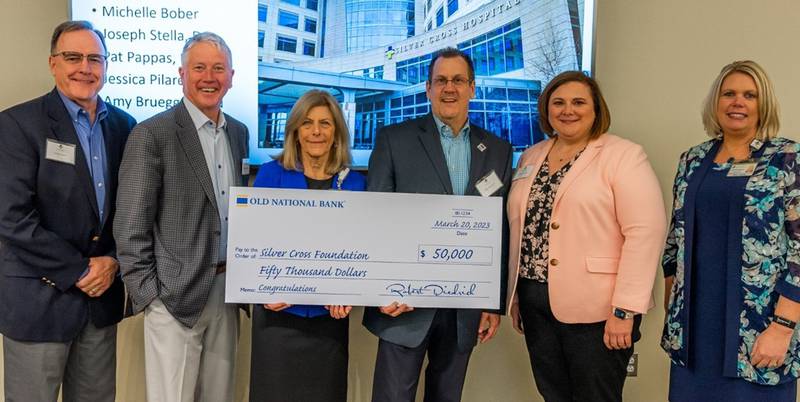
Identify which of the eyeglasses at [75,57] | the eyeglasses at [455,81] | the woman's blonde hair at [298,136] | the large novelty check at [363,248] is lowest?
the large novelty check at [363,248]

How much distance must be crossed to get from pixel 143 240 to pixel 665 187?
2.54 m

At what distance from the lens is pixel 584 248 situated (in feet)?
6.16

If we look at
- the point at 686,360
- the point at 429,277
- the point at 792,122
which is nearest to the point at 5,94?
the point at 429,277

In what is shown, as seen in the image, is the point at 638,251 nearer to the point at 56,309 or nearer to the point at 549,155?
the point at 549,155

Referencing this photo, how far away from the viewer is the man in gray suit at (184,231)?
183 cm

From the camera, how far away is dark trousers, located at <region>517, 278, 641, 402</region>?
1881 mm

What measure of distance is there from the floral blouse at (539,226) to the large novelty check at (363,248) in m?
0.10

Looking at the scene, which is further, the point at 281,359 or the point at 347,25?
the point at 347,25

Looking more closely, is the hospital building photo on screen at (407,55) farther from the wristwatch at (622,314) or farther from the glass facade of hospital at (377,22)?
the wristwatch at (622,314)

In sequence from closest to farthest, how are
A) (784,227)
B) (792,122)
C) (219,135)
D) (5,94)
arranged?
(784,227) < (219,135) < (5,94) < (792,122)

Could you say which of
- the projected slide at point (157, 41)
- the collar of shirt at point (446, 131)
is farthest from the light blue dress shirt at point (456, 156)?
the projected slide at point (157, 41)

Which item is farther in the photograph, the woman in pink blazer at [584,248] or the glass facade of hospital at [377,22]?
the glass facade of hospital at [377,22]

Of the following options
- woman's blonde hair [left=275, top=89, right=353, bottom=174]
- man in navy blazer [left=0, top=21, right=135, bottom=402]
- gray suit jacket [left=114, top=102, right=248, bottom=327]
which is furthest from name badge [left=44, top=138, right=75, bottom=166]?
woman's blonde hair [left=275, top=89, right=353, bottom=174]

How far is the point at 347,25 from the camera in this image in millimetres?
2635
